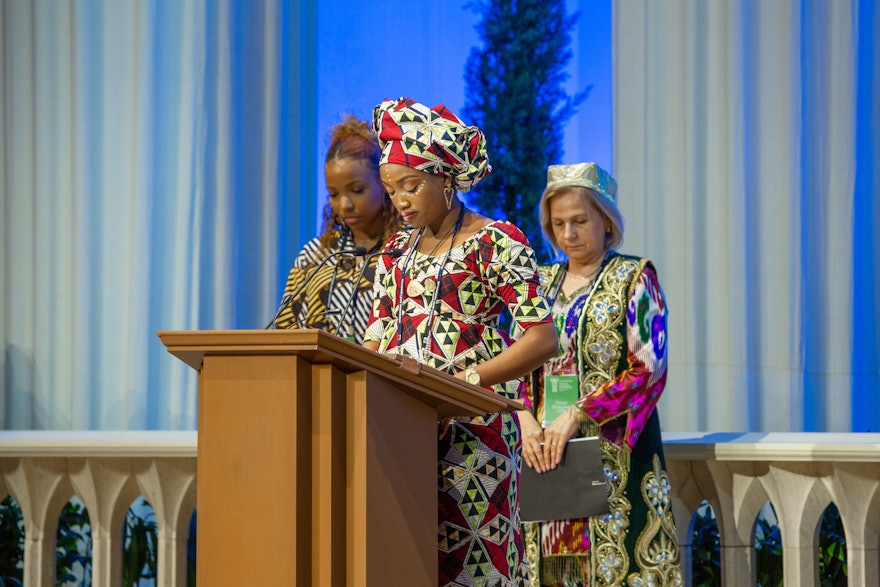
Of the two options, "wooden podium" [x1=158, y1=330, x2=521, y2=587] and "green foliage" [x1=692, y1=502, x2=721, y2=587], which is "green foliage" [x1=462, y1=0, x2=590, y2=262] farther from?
"wooden podium" [x1=158, y1=330, x2=521, y2=587]

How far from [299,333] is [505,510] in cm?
71

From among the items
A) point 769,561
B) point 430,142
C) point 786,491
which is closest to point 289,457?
point 430,142

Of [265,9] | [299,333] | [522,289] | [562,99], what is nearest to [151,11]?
A: [265,9]

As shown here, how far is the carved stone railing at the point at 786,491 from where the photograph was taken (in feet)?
11.7

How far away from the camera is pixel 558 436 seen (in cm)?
323

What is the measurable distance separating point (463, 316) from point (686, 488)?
1822 mm

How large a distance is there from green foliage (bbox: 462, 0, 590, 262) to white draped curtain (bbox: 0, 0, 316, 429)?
32.2 inches

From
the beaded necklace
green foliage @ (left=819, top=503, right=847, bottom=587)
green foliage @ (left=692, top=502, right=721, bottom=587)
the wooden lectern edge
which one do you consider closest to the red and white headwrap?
the beaded necklace

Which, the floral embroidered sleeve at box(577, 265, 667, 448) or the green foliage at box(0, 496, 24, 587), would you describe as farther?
the green foliage at box(0, 496, 24, 587)

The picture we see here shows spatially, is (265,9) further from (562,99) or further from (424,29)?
(562,99)

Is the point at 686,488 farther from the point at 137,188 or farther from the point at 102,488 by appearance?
the point at 137,188

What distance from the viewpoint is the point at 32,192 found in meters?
5.79

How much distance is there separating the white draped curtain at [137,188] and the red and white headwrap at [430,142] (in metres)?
3.16

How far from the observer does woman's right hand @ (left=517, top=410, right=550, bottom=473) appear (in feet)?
10.6
